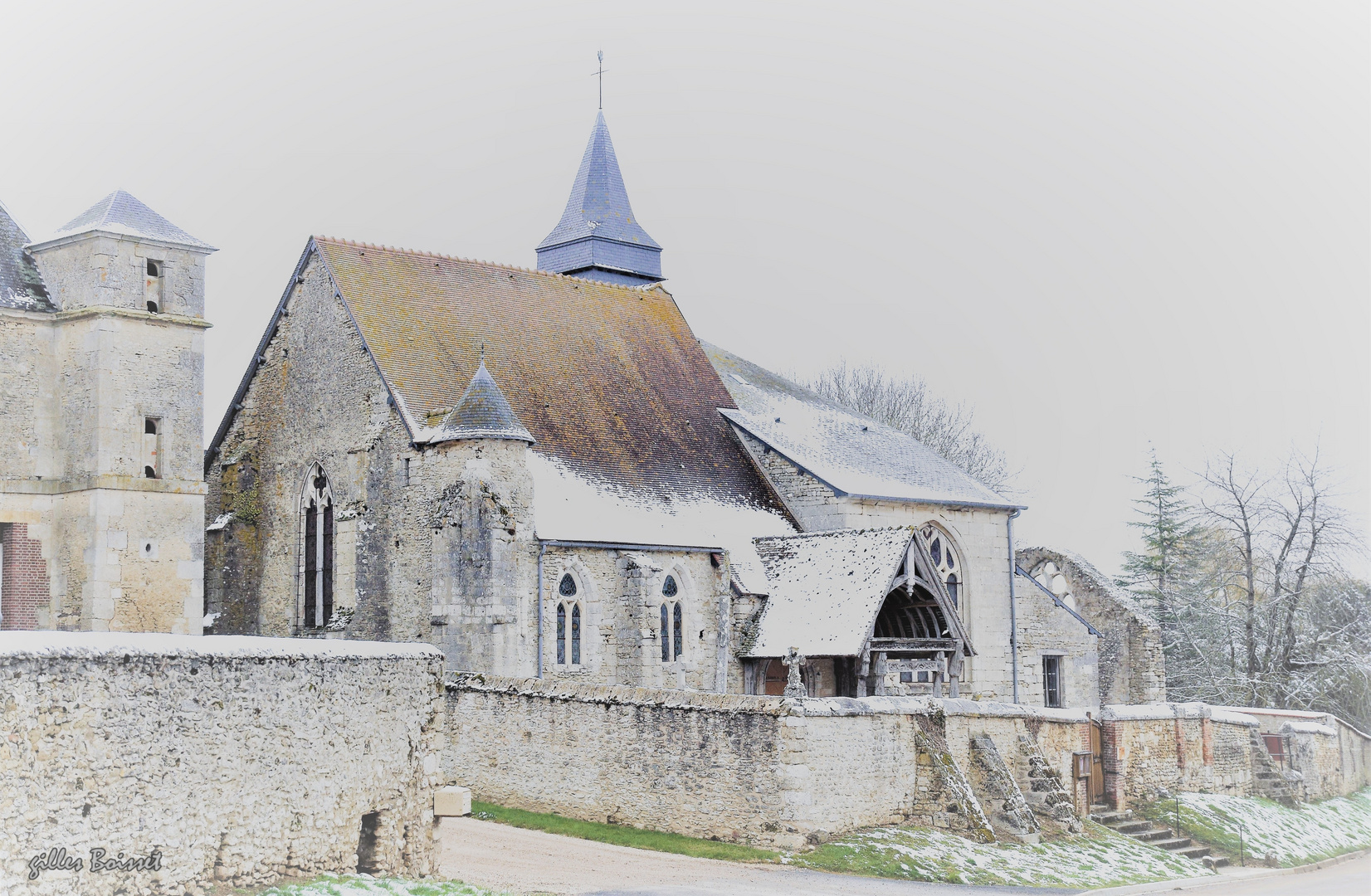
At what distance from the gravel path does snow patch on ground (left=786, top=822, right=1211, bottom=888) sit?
0.31 meters

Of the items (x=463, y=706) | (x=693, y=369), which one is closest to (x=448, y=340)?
(x=693, y=369)

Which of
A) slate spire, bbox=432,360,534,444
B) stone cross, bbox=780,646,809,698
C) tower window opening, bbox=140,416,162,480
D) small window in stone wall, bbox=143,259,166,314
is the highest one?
small window in stone wall, bbox=143,259,166,314

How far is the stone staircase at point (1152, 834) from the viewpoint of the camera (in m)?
22.2

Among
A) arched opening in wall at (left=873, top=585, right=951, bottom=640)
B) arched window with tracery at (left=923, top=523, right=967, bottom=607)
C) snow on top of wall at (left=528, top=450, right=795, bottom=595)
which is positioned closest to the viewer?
snow on top of wall at (left=528, top=450, right=795, bottom=595)

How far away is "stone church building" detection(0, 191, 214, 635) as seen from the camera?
22.3 metres

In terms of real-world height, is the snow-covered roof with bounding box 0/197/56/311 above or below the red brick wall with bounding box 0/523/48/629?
above

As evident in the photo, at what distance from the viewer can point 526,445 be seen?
2494cm

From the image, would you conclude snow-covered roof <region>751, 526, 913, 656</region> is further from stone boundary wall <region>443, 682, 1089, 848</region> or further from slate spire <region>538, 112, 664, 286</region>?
slate spire <region>538, 112, 664, 286</region>

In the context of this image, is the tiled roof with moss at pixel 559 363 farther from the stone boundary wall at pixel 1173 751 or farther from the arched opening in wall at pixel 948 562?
the stone boundary wall at pixel 1173 751

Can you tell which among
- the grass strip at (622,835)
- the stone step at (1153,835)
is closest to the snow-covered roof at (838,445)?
the stone step at (1153,835)

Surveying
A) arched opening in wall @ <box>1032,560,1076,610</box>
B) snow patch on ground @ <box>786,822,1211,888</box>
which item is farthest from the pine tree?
snow patch on ground @ <box>786,822,1211,888</box>

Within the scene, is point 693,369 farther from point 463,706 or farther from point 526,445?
point 463,706

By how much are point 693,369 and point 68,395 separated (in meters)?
14.2

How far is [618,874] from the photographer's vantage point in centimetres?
1634
